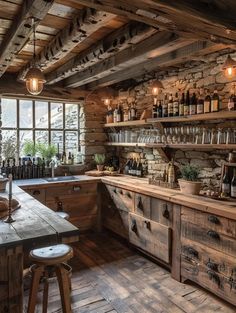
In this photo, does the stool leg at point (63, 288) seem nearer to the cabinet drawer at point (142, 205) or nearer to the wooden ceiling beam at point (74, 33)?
the cabinet drawer at point (142, 205)

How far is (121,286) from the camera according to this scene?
2758 mm

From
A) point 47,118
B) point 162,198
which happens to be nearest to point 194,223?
point 162,198

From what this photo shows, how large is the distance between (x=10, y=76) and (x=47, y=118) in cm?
86

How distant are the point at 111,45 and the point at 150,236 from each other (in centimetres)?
215

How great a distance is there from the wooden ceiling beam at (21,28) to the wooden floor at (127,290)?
2349 mm

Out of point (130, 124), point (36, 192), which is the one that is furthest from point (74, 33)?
point (36, 192)

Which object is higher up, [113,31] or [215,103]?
[113,31]

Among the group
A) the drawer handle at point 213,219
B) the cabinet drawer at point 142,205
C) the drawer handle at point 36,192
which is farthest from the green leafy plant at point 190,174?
the drawer handle at point 36,192

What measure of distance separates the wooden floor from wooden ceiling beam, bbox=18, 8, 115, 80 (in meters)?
2.37

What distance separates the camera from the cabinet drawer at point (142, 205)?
10.7ft

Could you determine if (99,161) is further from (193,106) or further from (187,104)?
(193,106)

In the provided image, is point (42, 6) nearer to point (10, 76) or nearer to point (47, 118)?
point (10, 76)

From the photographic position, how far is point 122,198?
3.74 meters

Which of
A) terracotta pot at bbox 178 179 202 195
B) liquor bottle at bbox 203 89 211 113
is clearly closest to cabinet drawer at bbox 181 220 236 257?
terracotta pot at bbox 178 179 202 195
